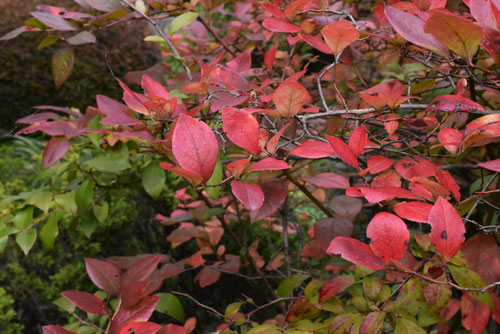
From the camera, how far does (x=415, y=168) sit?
67cm

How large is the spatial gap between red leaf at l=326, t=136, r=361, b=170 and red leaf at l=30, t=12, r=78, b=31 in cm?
66

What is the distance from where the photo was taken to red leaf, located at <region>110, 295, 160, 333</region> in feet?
2.17

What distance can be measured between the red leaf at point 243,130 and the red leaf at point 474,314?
50 cm

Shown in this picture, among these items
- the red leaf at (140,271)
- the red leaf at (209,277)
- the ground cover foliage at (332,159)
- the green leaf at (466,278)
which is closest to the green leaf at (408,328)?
the ground cover foliage at (332,159)

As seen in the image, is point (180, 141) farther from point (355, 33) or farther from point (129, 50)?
point (129, 50)

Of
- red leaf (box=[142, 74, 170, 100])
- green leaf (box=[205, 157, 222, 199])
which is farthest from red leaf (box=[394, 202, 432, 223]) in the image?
red leaf (box=[142, 74, 170, 100])

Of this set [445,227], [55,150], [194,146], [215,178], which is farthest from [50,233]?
[445,227]

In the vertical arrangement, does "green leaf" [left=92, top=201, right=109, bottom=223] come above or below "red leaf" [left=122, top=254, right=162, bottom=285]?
below

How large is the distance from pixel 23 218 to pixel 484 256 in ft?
3.23

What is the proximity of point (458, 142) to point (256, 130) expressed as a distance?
0.30 metres

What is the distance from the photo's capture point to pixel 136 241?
193 cm

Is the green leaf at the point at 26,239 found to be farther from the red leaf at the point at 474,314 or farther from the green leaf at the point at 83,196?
the red leaf at the point at 474,314

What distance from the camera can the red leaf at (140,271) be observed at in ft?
2.56

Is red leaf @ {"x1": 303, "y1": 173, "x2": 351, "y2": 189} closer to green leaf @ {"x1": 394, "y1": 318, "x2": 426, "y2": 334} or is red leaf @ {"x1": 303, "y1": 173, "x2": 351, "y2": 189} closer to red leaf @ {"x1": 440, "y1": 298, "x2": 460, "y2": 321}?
green leaf @ {"x1": 394, "y1": 318, "x2": 426, "y2": 334}
